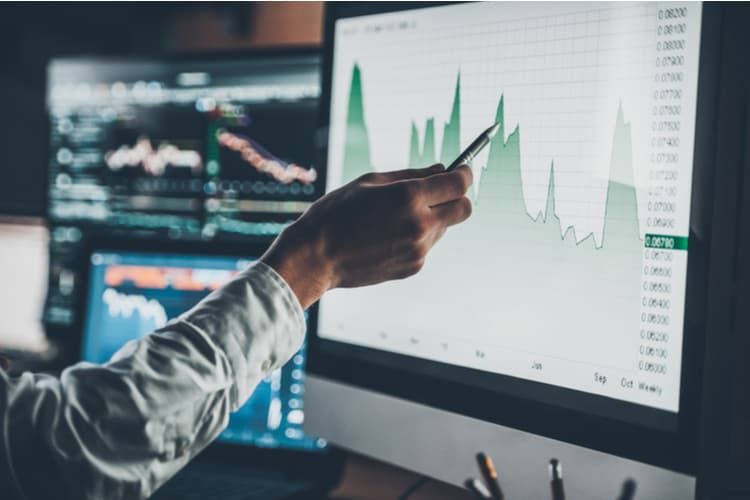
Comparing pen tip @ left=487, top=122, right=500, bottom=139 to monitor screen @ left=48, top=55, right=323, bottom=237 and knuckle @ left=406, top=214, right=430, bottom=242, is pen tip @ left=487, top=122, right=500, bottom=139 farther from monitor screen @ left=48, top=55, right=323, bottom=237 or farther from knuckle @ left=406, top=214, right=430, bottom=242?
monitor screen @ left=48, top=55, right=323, bottom=237

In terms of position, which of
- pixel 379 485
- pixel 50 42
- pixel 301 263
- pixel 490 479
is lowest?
pixel 379 485

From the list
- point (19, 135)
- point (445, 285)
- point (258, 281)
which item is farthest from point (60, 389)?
point (19, 135)

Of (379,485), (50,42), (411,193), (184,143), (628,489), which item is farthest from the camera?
(50,42)

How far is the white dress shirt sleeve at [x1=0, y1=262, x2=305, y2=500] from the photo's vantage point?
419 millimetres

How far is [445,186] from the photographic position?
495 mm

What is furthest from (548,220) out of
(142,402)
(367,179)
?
(142,402)

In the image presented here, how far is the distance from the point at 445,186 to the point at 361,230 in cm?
7

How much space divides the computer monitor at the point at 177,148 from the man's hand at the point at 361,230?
568 mm

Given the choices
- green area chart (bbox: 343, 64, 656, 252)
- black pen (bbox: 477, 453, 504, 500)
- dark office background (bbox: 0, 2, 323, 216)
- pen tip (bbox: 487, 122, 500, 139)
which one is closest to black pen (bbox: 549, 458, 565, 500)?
black pen (bbox: 477, 453, 504, 500)

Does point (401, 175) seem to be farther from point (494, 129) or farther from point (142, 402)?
point (142, 402)

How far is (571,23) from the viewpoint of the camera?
0.51 m

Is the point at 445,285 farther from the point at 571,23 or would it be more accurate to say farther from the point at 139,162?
the point at 139,162

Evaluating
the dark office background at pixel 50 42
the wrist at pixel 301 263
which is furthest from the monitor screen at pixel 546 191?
the dark office background at pixel 50 42

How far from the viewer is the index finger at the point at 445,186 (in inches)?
19.2
